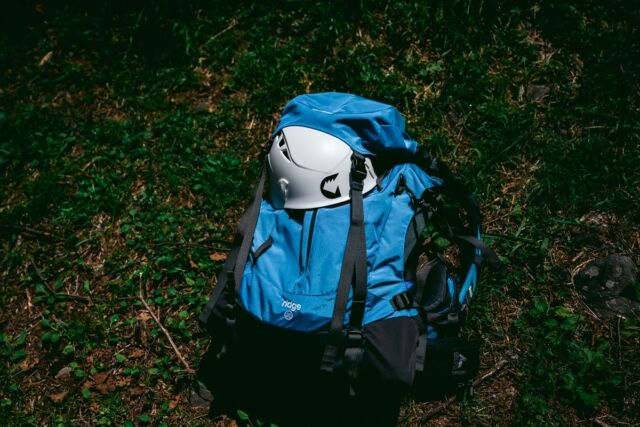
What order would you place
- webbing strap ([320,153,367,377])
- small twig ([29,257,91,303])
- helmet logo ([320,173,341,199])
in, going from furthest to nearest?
small twig ([29,257,91,303]) → helmet logo ([320,173,341,199]) → webbing strap ([320,153,367,377])

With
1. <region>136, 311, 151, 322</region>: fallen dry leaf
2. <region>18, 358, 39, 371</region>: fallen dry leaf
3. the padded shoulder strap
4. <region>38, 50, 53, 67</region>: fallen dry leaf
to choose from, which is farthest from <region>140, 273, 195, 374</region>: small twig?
<region>38, 50, 53, 67</region>: fallen dry leaf

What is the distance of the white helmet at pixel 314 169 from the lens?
2840mm

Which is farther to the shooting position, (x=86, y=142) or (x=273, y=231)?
(x=86, y=142)

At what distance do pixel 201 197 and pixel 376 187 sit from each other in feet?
5.20

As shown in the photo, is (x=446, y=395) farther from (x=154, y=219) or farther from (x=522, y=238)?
(x=154, y=219)

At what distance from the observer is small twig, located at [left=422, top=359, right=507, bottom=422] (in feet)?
10.1

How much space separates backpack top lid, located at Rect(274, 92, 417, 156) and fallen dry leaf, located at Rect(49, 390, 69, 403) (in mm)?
2570

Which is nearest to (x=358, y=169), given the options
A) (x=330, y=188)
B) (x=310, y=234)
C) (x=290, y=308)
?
(x=330, y=188)

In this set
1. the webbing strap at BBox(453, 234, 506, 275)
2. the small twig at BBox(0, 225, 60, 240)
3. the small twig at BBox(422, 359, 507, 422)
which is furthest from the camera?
the small twig at BBox(0, 225, 60, 240)

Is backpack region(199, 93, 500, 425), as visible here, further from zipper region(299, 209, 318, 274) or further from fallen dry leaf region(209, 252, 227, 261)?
fallen dry leaf region(209, 252, 227, 261)

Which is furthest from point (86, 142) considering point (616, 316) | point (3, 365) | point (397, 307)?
point (616, 316)

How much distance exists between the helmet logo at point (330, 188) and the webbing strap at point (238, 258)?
0.50 m

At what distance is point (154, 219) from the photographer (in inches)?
150

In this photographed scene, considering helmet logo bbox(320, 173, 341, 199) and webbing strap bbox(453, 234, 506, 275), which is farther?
webbing strap bbox(453, 234, 506, 275)
